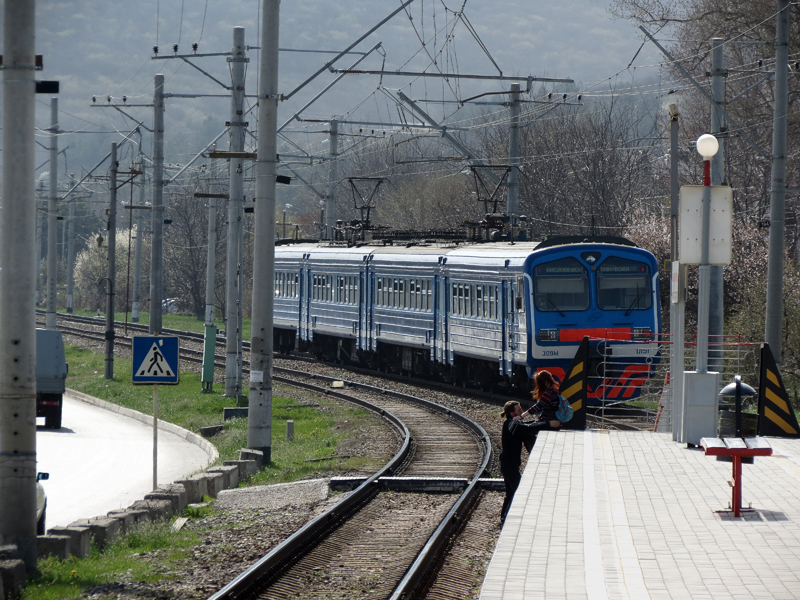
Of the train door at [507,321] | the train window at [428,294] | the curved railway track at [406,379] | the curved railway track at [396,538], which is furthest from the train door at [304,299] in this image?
the curved railway track at [396,538]

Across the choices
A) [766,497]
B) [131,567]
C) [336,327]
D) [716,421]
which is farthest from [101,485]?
[336,327]

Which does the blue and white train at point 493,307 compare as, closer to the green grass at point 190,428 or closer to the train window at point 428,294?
the train window at point 428,294

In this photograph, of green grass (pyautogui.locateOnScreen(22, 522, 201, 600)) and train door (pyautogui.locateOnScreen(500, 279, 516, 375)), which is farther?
train door (pyautogui.locateOnScreen(500, 279, 516, 375))

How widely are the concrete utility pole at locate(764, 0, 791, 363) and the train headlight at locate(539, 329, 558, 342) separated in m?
3.86

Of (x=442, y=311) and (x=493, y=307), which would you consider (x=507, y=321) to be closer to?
(x=493, y=307)

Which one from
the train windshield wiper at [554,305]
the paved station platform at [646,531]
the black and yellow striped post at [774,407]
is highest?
the train windshield wiper at [554,305]

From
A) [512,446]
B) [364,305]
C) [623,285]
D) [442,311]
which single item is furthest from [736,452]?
[364,305]

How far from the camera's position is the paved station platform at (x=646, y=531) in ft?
24.7

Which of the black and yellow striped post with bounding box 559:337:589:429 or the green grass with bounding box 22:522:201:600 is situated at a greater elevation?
the black and yellow striped post with bounding box 559:337:589:429

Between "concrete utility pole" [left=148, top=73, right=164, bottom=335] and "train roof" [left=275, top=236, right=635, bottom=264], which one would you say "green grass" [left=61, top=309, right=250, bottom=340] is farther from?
"train roof" [left=275, top=236, right=635, bottom=264]

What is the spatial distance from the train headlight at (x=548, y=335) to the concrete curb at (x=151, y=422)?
257 inches

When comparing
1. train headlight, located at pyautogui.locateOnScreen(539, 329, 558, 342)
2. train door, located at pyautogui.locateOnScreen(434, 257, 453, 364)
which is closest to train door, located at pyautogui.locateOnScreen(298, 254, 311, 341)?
train door, located at pyautogui.locateOnScreen(434, 257, 453, 364)

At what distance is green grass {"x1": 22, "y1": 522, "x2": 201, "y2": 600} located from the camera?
31.8 ft

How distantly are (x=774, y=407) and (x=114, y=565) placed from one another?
8.61 metres
